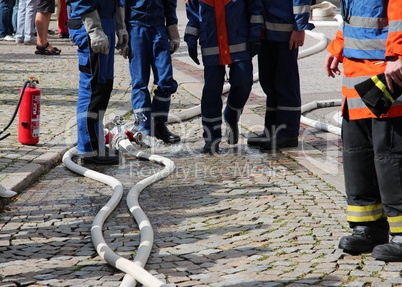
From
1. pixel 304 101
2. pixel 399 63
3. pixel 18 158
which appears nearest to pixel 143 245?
pixel 399 63

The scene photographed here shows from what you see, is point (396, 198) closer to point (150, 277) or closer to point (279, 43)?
point (150, 277)

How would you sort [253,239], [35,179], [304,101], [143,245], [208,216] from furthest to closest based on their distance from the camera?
[304,101] → [35,179] → [208,216] → [253,239] → [143,245]

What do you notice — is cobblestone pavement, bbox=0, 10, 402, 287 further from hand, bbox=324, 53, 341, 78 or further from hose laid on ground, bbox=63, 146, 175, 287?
hand, bbox=324, 53, 341, 78

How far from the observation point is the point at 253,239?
517 cm

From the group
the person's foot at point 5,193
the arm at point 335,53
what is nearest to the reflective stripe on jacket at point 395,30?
the arm at point 335,53

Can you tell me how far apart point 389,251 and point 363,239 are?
216mm

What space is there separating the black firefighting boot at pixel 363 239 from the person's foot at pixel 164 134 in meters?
3.36

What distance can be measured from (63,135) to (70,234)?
10.1 ft

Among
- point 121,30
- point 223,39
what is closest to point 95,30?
point 121,30

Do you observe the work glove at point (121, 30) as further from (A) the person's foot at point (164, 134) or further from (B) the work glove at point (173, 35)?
(A) the person's foot at point (164, 134)

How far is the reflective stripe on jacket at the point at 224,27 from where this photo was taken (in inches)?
291

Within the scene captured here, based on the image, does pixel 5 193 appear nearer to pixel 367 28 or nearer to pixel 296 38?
pixel 367 28

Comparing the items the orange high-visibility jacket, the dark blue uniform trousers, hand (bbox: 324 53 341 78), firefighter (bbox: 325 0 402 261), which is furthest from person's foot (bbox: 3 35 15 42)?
the orange high-visibility jacket

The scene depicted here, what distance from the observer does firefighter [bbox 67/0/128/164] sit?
688cm
